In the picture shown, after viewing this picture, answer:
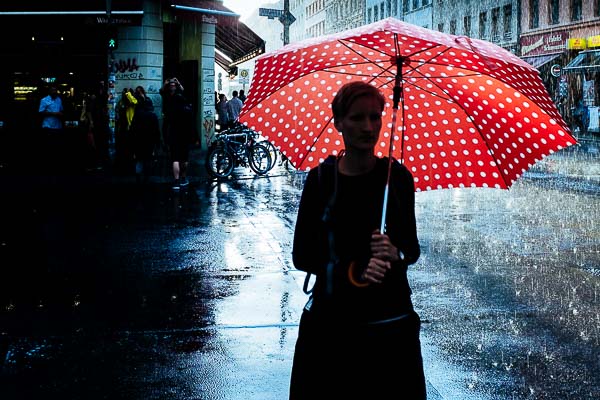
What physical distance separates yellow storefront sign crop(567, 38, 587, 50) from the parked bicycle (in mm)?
26613

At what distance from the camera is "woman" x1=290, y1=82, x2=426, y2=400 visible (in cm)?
306

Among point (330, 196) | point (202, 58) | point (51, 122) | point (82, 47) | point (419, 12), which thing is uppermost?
point (419, 12)

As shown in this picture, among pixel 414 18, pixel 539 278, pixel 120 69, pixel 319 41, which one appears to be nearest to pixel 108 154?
pixel 120 69

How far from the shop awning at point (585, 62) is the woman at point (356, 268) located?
1529 inches

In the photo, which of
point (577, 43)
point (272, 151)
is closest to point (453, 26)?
point (577, 43)

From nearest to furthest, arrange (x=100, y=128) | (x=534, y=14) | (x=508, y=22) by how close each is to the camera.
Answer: (x=100, y=128) < (x=534, y=14) < (x=508, y=22)

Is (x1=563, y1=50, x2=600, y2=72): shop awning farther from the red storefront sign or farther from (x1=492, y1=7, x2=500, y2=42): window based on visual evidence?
(x1=492, y1=7, x2=500, y2=42): window

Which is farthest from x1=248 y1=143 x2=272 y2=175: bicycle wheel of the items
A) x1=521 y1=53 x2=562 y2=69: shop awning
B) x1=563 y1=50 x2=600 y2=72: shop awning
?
x1=521 y1=53 x2=562 y2=69: shop awning

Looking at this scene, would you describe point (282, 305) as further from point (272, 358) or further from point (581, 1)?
point (581, 1)

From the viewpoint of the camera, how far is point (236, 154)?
18859 millimetres

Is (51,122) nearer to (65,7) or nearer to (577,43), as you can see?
(65,7)

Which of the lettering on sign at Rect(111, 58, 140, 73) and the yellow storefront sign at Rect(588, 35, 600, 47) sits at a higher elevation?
the yellow storefront sign at Rect(588, 35, 600, 47)

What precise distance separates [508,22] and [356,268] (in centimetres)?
5013

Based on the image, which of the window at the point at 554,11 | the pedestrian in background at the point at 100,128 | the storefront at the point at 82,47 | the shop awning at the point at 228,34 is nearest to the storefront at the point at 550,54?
the window at the point at 554,11
